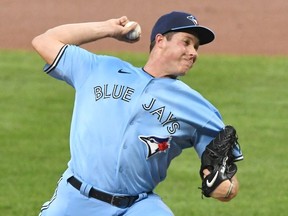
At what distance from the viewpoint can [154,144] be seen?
5914 millimetres

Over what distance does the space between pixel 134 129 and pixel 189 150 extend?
5356 mm

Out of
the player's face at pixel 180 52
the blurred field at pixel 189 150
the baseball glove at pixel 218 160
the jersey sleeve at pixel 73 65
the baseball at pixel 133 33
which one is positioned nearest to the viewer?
the baseball glove at pixel 218 160

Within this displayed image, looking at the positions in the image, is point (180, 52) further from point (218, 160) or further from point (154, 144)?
point (218, 160)

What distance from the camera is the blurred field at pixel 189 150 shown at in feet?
31.8

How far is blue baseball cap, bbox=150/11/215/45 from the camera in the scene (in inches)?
239

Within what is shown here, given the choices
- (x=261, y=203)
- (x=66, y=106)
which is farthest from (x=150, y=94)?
(x=66, y=106)

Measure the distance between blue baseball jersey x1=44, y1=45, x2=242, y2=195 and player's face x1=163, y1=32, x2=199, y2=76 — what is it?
9 centimetres

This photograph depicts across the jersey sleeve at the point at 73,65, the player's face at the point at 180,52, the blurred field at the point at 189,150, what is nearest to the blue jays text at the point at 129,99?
the jersey sleeve at the point at 73,65

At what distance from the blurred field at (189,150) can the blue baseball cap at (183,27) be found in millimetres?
3417

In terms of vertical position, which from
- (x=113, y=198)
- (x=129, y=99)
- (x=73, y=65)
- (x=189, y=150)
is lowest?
(x=189, y=150)

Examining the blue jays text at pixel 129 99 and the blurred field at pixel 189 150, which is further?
the blurred field at pixel 189 150

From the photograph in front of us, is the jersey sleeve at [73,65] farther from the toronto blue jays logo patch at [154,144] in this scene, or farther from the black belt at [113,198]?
the black belt at [113,198]

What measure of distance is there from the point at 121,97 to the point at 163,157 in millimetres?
471

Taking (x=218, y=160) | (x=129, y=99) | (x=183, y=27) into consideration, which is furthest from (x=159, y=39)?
(x=218, y=160)
